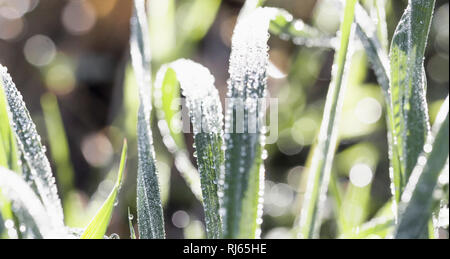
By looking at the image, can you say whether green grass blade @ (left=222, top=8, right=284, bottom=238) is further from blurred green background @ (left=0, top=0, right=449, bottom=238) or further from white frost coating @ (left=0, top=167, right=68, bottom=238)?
blurred green background @ (left=0, top=0, right=449, bottom=238)

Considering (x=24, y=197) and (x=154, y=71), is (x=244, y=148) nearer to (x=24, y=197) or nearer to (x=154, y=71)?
(x=24, y=197)

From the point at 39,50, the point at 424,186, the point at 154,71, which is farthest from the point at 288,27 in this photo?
the point at 39,50

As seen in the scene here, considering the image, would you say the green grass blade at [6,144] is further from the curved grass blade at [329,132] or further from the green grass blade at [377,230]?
the green grass blade at [377,230]

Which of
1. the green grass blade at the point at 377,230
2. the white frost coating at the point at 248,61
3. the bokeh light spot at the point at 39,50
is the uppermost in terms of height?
the bokeh light spot at the point at 39,50

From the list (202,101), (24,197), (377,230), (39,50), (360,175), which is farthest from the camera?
(39,50)

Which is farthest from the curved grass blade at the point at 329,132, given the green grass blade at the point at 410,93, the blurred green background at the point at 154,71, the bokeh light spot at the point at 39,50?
the bokeh light spot at the point at 39,50

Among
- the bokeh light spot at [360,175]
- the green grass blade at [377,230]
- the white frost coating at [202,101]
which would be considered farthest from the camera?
the bokeh light spot at [360,175]
